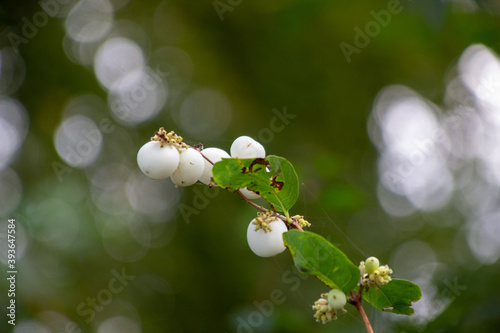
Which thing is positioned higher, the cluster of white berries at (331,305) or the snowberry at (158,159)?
the snowberry at (158,159)

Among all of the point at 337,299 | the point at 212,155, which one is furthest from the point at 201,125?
the point at 337,299

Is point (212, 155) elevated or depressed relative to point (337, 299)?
elevated

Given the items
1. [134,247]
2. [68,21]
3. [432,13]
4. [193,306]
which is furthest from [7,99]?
[432,13]

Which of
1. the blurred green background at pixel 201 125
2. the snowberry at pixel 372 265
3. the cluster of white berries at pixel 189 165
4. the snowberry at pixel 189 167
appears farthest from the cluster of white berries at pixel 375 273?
the blurred green background at pixel 201 125

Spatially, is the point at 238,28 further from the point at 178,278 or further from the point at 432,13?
the point at 432,13

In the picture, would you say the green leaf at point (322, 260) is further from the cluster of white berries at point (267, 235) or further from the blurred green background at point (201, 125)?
the blurred green background at point (201, 125)

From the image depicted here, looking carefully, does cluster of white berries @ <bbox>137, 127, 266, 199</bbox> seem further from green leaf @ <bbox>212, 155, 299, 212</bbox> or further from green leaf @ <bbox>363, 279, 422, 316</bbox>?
green leaf @ <bbox>363, 279, 422, 316</bbox>

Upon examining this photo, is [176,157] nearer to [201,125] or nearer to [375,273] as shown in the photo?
[375,273]
